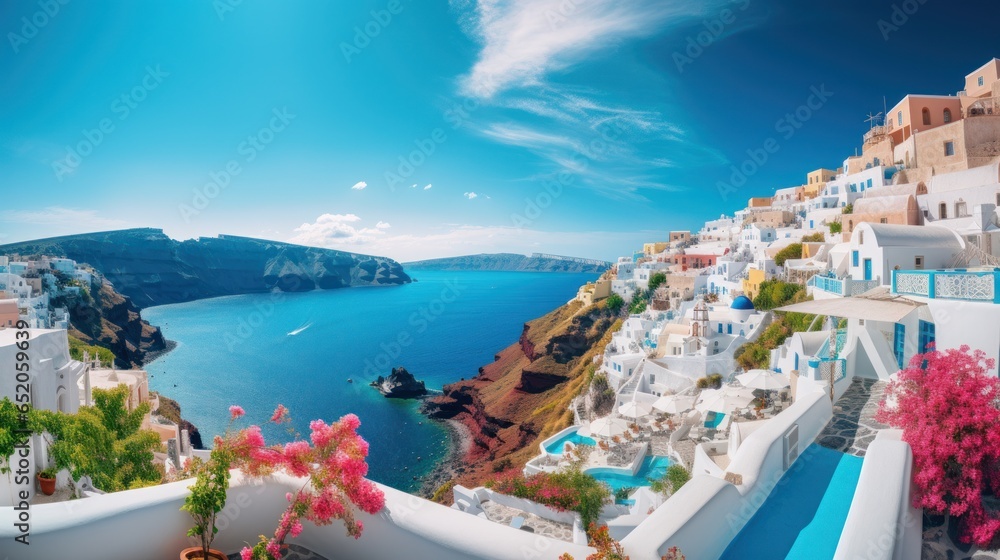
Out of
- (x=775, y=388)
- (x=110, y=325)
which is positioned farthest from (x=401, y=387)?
(x=775, y=388)

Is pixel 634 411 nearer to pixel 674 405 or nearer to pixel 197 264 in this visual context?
pixel 674 405

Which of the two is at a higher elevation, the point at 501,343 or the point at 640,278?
the point at 640,278

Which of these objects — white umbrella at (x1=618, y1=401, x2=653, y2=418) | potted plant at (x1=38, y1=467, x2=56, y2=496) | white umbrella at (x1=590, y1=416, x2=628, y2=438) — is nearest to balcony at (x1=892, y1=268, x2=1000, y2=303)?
white umbrella at (x1=590, y1=416, x2=628, y2=438)

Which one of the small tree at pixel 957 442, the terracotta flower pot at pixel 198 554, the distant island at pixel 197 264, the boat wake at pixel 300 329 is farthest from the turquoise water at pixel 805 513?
the distant island at pixel 197 264

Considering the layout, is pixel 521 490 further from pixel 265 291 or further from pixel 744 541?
pixel 265 291

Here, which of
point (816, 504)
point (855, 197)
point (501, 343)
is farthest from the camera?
point (501, 343)

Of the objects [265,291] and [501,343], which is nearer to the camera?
[501,343]

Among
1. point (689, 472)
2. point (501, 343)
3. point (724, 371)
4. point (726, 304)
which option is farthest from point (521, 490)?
point (501, 343)
